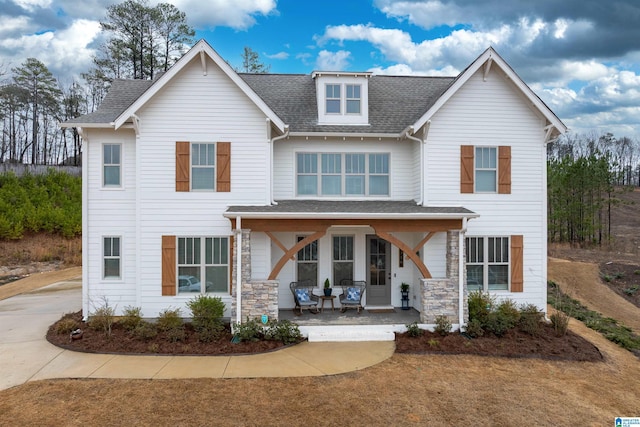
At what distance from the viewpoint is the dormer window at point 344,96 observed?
13.1 meters

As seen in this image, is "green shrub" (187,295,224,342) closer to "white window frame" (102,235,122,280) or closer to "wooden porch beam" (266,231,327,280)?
"wooden porch beam" (266,231,327,280)

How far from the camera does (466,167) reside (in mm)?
12133

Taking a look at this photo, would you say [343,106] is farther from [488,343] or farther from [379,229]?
[488,343]

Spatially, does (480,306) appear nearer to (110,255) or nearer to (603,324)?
(603,324)

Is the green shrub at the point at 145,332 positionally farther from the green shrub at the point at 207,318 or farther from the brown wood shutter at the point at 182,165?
the brown wood shutter at the point at 182,165

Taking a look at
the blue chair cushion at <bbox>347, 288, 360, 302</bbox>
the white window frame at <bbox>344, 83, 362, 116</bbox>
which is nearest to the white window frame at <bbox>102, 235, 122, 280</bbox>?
the blue chair cushion at <bbox>347, 288, 360, 302</bbox>

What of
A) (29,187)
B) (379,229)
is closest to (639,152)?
(379,229)

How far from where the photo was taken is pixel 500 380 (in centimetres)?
814

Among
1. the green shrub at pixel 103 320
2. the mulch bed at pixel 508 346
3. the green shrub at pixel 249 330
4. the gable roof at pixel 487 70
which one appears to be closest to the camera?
the mulch bed at pixel 508 346

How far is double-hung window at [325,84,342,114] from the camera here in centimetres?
1320

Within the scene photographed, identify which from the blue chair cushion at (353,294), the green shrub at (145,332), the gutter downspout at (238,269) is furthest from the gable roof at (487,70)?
the green shrub at (145,332)

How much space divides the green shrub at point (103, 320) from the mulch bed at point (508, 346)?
7.76 metres

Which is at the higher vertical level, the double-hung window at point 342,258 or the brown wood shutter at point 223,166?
the brown wood shutter at point 223,166

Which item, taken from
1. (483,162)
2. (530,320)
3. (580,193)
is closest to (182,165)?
(483,162)
